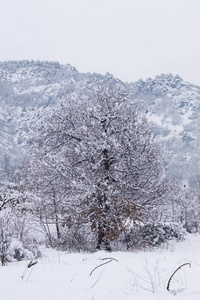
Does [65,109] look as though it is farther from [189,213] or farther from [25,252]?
[189,213]

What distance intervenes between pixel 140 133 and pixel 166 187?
3.05 m

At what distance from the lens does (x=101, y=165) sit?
35.9 feet

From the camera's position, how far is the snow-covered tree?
9898mm

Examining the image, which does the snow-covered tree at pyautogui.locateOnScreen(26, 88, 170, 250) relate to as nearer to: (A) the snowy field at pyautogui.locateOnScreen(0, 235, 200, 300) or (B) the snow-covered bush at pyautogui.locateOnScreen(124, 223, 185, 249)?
(B) the snow-covered bush at pyautogui.locateOnScreen(124, 223, 185, 249)

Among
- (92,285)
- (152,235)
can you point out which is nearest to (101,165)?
(152,235)

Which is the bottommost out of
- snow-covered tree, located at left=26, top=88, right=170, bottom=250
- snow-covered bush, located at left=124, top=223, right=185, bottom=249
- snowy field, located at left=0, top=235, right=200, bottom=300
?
snow-covered bush, located at left=124, top=223, right=185, bottom=249

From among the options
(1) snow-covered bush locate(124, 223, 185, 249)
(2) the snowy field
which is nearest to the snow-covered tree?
(1) snow-covered bush locate(124, 223, 185, 249)

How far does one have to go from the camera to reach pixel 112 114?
1105 centimetres

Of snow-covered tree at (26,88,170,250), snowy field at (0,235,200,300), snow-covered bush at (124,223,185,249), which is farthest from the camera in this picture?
snow-covered bush at (124,223,185,249)

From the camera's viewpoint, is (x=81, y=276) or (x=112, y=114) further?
(x=112, y=114)

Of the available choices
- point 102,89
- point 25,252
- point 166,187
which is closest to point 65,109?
point 102,89

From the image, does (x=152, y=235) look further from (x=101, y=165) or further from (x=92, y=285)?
(x=92, y=285)

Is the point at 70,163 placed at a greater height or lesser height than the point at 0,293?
greater

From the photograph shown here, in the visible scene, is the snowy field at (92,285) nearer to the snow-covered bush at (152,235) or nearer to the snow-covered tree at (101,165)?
the snow-covered tree at (101,165)
